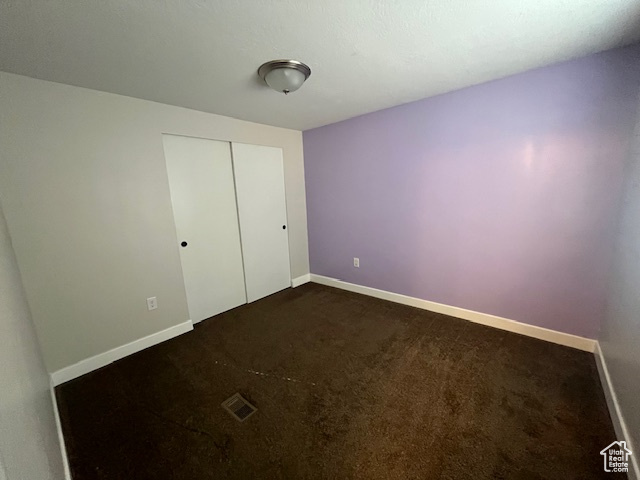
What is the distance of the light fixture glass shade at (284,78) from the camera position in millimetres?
1640

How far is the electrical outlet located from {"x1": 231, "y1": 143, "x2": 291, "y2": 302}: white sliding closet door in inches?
39.5

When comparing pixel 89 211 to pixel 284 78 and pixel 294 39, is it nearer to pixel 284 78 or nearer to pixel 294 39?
pixel 284 78

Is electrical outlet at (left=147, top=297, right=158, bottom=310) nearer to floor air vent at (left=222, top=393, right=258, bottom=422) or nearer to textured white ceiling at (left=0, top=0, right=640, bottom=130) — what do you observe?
floor air vent at (left=222, top=393, right=258, bottom=422)

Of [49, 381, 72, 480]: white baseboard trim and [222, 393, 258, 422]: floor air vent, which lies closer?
[49, 381, 72, 480]: white baseboard trim

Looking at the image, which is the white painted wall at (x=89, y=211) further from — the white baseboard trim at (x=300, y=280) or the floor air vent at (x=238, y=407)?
the white baseboard trim at (x=300, y=280)

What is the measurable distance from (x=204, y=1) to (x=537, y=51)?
6.77 feet

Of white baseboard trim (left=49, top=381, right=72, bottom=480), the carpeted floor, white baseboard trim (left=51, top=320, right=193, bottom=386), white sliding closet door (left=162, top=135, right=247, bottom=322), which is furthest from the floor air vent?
white sliding closet door (left=162, top=135, right=247, bottom=322)

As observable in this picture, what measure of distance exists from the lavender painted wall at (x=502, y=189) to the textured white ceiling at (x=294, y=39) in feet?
0.90

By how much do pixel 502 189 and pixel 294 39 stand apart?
6.67 feet

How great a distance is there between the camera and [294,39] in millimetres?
1381

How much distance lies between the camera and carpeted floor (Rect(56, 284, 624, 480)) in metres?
1.22

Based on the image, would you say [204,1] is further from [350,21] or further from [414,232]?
[414,232]

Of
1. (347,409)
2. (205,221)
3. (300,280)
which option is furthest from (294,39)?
(300,280)
